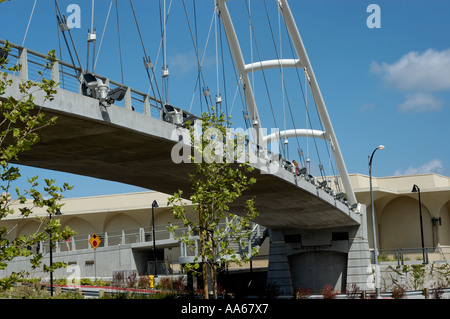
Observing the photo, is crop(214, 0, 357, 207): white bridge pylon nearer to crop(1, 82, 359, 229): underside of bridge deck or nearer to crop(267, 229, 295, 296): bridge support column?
crop(1, 82, 359, 229): underside of bridge deck

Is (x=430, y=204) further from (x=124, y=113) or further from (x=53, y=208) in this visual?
(x=53, y=208)

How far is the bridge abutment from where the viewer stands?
173 feet

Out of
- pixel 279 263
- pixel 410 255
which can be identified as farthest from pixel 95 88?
pixel 410 255

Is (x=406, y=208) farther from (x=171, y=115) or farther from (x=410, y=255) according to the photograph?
(x=171, y=115)

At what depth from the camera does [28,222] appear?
254ft

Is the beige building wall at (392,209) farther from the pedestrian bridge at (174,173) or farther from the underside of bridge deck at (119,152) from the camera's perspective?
the underside of bridge deck at (119,152)

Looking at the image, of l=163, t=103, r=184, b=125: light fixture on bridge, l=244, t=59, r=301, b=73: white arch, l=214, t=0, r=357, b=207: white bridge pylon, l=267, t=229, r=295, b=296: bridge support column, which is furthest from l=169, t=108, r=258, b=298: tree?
l=267, t=229, r=295, b=296: bridge support column

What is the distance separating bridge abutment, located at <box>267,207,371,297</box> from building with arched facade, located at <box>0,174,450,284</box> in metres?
3.06

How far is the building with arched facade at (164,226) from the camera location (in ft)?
185

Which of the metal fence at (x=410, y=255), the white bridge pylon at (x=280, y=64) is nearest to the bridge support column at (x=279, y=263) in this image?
the metal fence at (x=410, y=255)

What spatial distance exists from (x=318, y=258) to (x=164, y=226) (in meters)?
19.0

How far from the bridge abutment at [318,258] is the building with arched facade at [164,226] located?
3057 millimetres

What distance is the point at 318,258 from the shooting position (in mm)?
55750
